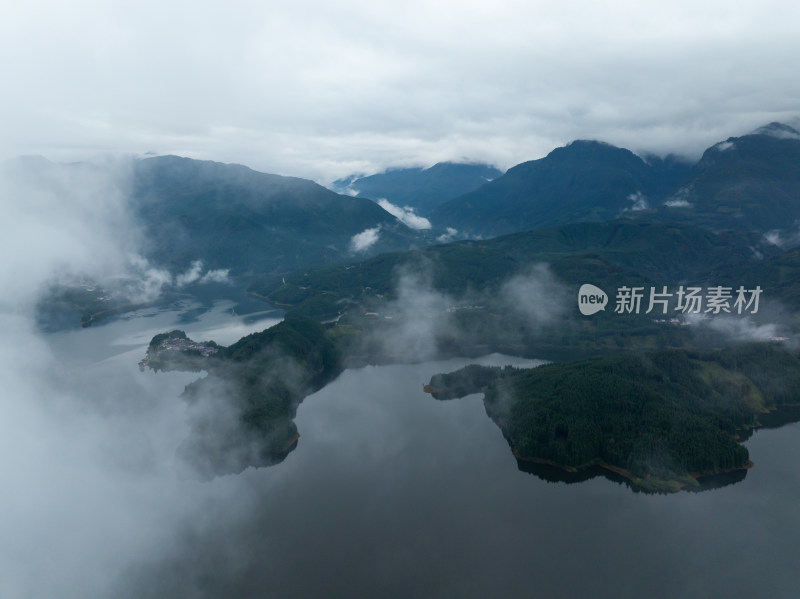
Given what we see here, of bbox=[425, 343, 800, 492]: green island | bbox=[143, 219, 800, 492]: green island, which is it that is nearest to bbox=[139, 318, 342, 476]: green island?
bbox=[143, 219, 800, 492]: green island

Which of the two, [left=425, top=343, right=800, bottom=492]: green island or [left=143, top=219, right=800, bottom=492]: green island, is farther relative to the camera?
[left=143, top=219, right=800, bottom=492]: green island

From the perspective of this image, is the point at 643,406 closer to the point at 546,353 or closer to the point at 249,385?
the point at 546,353

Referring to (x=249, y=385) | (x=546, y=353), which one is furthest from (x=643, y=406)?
(x=249, y=385)

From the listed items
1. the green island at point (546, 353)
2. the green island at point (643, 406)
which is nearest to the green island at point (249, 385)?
the green island at point (546, 353)

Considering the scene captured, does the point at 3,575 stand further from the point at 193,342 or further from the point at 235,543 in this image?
the point at 193,342

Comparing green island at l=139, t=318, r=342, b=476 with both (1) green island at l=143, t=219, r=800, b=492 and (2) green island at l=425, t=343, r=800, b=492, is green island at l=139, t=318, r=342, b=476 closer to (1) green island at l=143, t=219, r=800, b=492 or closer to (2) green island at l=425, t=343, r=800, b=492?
(1) green island at l=143, t=219, r=800, b=492

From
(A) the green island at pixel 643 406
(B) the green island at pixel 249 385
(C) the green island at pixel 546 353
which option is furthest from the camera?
→ (B) the green island at pixel 249 385

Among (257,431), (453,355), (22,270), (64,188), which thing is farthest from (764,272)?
(64,188)

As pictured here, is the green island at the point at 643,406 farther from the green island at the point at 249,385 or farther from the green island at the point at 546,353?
the green island at the point at 249,385
